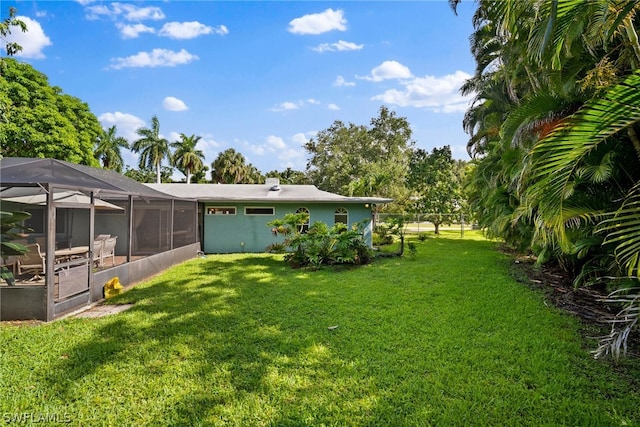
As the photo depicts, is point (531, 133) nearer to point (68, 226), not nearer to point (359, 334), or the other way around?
point (359, 334)

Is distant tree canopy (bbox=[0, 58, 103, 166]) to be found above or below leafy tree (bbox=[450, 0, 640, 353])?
above

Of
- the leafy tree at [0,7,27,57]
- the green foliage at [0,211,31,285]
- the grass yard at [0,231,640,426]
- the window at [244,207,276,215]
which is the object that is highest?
the leafy tree at [0,7,27,57]

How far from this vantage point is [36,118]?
16766 millimetres

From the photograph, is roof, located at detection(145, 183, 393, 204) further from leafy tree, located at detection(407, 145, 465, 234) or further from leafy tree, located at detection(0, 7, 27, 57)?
leafy tree, located at detection(407, 145, 465, 234)

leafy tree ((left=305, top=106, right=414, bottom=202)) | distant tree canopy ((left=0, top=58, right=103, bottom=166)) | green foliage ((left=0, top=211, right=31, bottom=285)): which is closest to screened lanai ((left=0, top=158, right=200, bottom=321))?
green foliage ((left=0, top=211, right=31, bottom=285))

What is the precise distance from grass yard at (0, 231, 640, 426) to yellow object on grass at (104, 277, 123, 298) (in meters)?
0.24

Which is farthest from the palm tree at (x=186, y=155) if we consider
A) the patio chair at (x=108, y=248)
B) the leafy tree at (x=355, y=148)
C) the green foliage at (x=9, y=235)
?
the green foliage at (x=9, y=235)

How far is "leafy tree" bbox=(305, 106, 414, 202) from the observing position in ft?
94.5

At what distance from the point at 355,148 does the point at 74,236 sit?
2438 centimetres

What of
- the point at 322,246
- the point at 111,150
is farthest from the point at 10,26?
the point at 111,150

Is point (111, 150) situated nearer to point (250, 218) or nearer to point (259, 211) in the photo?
point (250, 218)

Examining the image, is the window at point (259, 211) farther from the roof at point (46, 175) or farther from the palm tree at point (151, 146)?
the palm tree at point (151, 146)

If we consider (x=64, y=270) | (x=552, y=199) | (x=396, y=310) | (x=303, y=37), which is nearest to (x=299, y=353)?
(x=396, y=310)

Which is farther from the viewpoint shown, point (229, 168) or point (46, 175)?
point (229, 168)
